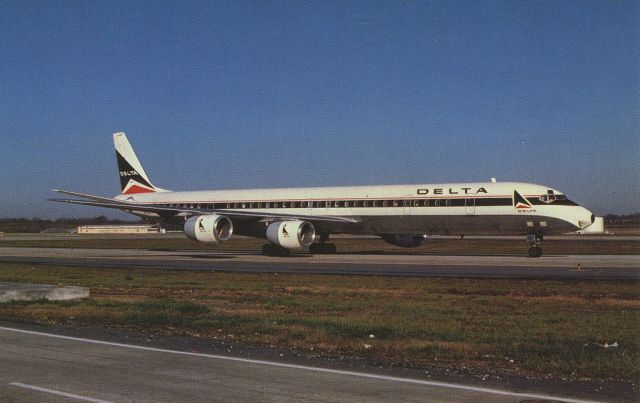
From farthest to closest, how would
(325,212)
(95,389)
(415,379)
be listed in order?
(325,212)
(415,379)
(95,389)

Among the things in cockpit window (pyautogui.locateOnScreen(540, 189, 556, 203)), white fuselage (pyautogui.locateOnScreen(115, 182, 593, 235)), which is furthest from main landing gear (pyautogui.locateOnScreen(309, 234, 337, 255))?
cockpit window (pyautogui.locateOnScreen(540, 189, 556, 203))

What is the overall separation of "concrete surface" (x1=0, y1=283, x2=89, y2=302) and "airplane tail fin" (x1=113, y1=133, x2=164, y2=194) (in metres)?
33.2

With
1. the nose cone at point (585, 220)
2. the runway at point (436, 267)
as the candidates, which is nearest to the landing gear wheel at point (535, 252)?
the runway at point (436, 267)

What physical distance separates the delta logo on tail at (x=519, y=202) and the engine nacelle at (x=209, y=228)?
15708 mm

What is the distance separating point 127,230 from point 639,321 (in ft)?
403

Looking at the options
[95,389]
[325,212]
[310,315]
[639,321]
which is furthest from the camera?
[325,212]

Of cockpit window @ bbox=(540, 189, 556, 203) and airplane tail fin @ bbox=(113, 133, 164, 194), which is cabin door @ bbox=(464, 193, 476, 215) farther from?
airplane tail fin @ bbox=(113, 133, 164, 194)

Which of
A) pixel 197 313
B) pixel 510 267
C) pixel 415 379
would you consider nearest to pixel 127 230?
pixel 510 267

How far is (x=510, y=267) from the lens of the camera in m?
28.3

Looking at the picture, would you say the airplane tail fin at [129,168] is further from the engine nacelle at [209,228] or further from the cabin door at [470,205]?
the cabin door at [470,205]

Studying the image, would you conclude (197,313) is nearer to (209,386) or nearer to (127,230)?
(209,386)

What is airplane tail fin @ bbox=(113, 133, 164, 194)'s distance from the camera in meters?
51.6

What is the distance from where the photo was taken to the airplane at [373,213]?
3519 cm

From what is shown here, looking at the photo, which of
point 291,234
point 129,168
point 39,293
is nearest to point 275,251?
point 291,234
